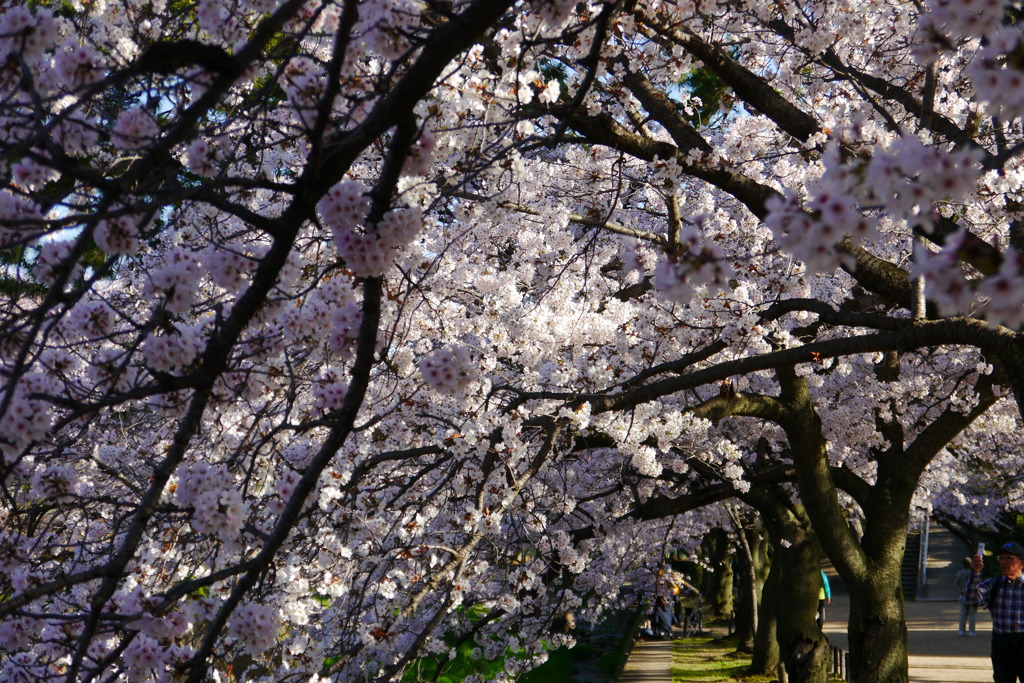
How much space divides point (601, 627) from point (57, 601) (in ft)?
65.9

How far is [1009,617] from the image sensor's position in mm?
7102

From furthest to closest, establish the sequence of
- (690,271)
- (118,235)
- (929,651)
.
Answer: (929,651) → (118,235) → (690,271)

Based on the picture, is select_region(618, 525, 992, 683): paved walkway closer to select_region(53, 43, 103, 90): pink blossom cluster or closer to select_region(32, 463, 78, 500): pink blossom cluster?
select_region(32, 463, 78, 500): pink blossom cluster

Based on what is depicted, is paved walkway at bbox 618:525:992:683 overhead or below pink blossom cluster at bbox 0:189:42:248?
below

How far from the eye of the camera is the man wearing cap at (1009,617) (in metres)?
7.09

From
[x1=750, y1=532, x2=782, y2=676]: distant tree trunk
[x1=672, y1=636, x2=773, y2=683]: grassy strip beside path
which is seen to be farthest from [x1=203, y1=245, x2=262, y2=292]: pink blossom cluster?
[x1=672, y1=636, x2=773, y2=683]: grassy strip beside path

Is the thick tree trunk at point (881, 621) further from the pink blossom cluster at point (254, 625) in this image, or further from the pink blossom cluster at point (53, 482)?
the pink blossom cluster at point (53, 482)

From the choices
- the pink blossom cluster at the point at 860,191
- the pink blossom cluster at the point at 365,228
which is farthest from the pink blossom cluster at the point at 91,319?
the pink blossom cluster at the point at 860,191

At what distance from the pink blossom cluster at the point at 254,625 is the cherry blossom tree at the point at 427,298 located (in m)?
0.02

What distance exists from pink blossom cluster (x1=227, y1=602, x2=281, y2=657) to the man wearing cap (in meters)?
6.33

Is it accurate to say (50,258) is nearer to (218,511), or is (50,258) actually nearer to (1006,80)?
(218,511)

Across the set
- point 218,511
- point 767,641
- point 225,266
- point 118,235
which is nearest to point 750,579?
point 767,641

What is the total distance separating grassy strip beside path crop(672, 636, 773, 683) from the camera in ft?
43.4

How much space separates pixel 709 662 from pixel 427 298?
1184 cm
